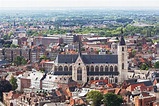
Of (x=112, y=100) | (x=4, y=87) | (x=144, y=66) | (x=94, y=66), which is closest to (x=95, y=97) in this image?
(x=112, y=100)

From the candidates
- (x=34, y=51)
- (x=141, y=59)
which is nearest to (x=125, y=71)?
(x=141, y=59)

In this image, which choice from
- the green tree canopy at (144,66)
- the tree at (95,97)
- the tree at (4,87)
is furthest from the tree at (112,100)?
the green tree canopy at (144,66)

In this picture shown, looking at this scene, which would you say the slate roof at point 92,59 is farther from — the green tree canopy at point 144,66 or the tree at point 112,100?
the tree at point 112,100

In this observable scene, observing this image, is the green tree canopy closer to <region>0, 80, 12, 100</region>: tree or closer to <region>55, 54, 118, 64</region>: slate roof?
<region>55, 54, 118, 64</region>: slate roof

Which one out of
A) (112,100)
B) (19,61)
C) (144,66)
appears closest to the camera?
(112,100)

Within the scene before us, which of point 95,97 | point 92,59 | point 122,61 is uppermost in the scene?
point 92,59

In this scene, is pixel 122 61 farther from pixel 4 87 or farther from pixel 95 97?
pixel 95 97

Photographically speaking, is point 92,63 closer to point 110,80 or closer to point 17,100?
point 110,80
